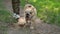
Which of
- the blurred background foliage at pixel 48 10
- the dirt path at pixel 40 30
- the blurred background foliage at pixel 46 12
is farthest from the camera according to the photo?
the blurred background foliage at pixel 48 10

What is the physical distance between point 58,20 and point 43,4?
147cm

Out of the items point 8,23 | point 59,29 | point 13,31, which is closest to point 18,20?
point 8,23

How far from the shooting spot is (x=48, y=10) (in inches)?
366

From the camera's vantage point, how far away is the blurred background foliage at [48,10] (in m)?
8.66

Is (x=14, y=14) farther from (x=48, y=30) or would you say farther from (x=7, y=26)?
(x=48, y=30)

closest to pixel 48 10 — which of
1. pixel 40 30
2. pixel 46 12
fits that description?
pixel 46 12

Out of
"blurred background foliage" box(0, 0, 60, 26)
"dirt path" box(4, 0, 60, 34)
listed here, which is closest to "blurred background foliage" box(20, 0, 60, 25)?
"blurred background foliage" box(0, 0, 60, 26)

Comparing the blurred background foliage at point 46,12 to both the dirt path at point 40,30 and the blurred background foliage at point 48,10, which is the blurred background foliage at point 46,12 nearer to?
the blurred background foliage at point 48,10

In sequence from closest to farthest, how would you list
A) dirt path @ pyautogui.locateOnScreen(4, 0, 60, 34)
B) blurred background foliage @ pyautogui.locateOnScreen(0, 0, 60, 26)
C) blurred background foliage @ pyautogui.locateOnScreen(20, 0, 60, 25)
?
1. dirt path @ pyautogui.locateOnScreen(4, 0, 60, 34)
2. blurred background foliage @ pyautogui.locateOnScreen(0, 0, 60, 26)
3. blurred background foliage @ pyautogui.locateOnScreen(20, 0, 60, 25)

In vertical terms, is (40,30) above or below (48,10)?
below

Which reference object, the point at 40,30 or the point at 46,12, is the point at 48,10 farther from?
the point at 40,30

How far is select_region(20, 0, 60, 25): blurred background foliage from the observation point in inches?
341

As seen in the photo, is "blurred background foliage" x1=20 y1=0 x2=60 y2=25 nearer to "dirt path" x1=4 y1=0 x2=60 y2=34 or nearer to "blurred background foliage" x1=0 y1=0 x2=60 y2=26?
"blurred background foliage" x1=0 y1=0 x2=60 y2=26

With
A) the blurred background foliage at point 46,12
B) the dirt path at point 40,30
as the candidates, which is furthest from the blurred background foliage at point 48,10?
the dirt path at point 40,30
